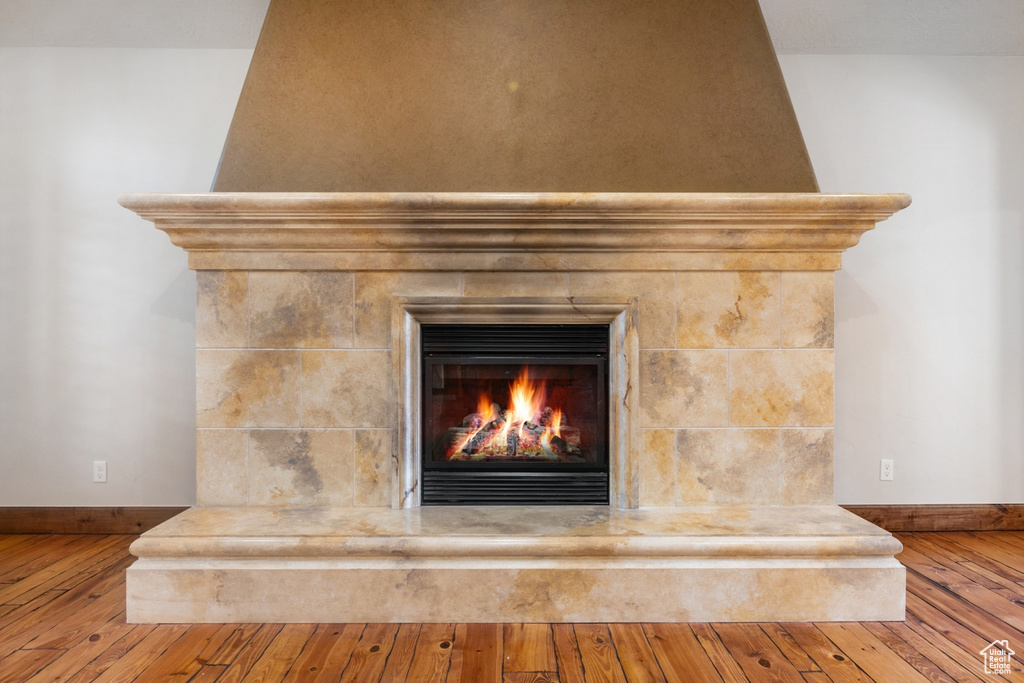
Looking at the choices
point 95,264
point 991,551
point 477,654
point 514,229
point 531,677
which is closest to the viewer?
point 531,677

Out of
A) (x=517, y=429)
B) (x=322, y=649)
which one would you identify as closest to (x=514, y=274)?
(x=517, y=429)

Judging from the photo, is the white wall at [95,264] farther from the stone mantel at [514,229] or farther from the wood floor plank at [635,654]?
the wood floor plank at [635,654]

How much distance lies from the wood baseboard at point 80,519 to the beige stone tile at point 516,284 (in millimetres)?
1802

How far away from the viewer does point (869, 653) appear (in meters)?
1.59

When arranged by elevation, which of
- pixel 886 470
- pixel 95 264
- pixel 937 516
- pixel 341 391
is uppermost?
pixel 95 264

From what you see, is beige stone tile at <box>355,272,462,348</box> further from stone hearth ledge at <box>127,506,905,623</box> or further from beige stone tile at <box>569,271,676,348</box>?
stone hearth ledge at <box>127,506,905,623</box>

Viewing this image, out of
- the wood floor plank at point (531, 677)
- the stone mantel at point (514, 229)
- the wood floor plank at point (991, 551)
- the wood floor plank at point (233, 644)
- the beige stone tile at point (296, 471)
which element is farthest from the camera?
the wood floor plank at point (991, 551)

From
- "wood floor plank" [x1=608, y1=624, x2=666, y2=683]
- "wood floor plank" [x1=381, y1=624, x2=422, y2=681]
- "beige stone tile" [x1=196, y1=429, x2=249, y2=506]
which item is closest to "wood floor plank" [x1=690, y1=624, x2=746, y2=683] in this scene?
"wood floor plank" [x1=608, y1=624, x2=666, y2=683]

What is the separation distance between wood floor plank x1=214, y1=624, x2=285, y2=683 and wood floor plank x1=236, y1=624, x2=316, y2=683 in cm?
1

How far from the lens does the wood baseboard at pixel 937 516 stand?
2.56m

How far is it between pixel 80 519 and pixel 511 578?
6.89 ft

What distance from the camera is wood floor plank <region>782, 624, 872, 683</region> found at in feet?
4.84

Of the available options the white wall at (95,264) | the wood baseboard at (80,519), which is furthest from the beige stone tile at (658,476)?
the wood baseboard at (80,519)

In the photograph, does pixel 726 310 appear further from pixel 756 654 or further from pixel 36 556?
pixel 36 556
